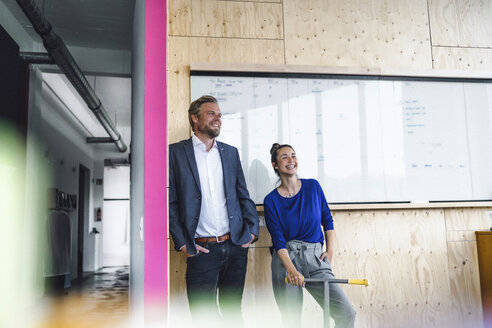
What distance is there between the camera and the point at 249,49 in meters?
3.34

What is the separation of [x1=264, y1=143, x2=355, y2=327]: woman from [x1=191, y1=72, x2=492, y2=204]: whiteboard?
1.15 ft

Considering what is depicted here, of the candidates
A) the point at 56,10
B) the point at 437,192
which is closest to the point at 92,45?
the point at 56,10

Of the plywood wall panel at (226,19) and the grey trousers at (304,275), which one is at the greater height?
the plywood wall panel at (226,19)

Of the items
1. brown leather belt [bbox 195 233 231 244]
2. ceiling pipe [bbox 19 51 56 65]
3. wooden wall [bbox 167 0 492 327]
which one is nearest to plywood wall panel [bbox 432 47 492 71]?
wooden wall [bbox 167 0 492 327]

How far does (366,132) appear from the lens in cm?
342

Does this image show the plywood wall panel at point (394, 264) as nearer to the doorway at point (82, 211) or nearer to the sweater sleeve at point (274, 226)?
the sweater sleeve at point (274, 226)

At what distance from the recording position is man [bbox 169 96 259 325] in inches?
101

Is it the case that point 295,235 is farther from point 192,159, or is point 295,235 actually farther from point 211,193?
point 192,159

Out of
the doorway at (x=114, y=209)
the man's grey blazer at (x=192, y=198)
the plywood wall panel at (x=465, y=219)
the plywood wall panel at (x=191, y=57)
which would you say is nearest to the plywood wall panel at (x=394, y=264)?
the plywood wall panel at (x=465, y=219)

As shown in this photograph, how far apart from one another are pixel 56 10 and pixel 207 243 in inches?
135

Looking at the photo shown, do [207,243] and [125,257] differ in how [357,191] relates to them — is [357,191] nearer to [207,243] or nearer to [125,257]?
[207,243]

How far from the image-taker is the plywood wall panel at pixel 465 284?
3.34 metres

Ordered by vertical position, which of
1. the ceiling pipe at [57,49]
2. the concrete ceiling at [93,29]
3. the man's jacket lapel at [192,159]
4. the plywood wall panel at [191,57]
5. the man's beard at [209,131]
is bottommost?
the man's jacket lapel at [192,159]

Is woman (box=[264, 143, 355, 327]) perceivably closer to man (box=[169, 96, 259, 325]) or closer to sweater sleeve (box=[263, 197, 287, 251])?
sweater sleeve (box=[263, 197, 287, 251])
